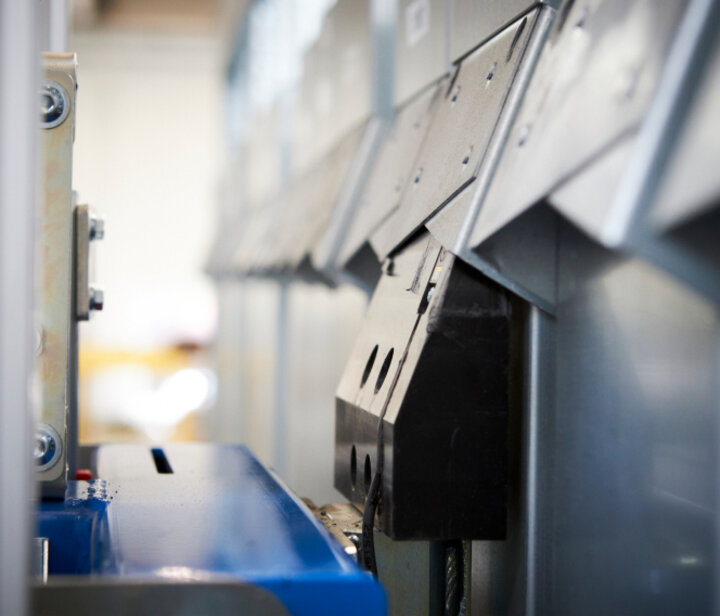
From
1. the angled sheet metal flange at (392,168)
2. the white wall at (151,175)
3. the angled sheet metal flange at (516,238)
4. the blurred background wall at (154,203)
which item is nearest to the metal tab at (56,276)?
the angled sheet metal flange at (516,238)

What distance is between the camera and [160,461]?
45.6 inches

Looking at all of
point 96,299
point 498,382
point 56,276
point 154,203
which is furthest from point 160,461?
point 154,203

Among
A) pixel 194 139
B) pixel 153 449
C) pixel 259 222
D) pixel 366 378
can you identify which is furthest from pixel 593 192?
pixel 194 139

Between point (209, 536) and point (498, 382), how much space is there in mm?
291

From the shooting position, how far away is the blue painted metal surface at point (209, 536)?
0.63 metres

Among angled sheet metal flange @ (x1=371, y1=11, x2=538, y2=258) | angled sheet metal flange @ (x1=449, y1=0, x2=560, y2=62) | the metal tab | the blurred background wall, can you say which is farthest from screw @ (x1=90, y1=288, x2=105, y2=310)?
the blurred background wall

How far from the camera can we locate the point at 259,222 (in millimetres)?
2977

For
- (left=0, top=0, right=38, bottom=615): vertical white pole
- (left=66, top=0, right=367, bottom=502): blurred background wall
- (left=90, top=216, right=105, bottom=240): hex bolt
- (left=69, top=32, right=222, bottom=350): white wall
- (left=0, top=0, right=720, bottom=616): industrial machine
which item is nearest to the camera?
(left=0, top=0, right=38, bottom=615): vertical white pole

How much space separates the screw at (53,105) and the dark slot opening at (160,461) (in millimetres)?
381

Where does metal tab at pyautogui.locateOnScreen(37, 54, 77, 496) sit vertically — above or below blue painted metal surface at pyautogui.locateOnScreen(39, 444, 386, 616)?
above

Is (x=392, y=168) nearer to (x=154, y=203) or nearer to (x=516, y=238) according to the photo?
(x=516, y=238)

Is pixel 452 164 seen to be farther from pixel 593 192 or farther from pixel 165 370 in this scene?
pixel 165 370

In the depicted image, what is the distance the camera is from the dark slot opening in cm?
108

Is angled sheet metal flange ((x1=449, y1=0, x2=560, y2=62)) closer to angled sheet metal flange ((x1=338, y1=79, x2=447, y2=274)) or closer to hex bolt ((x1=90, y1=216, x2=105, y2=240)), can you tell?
angled sheet metal flange ((x1=338, y1=79, x2=447, y2=274))
